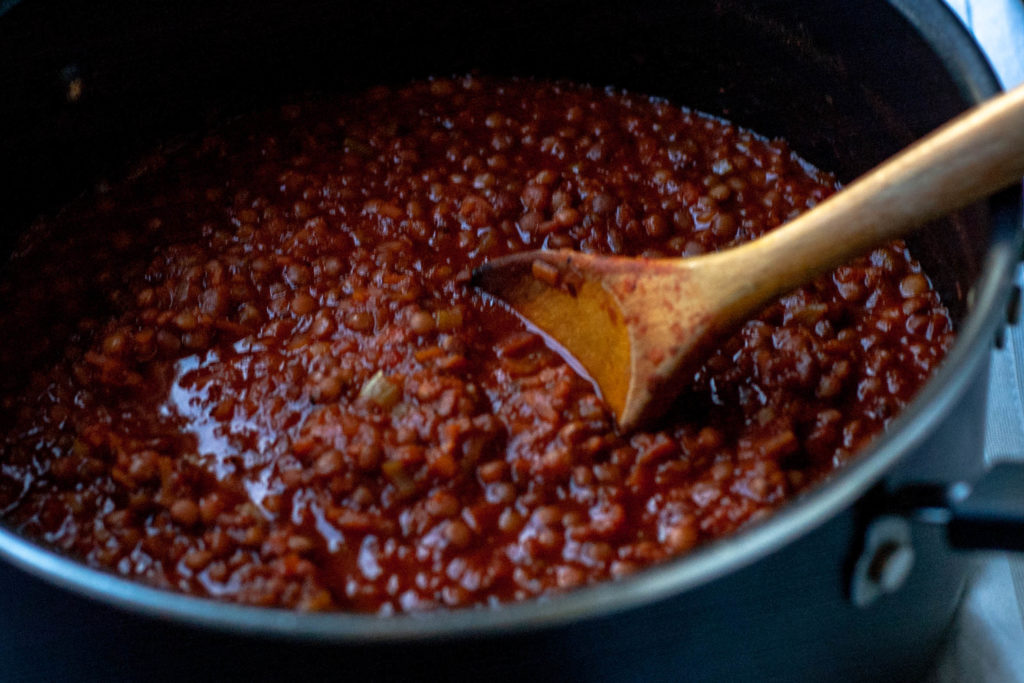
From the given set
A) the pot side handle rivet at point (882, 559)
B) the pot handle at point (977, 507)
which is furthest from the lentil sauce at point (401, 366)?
the pot handle at point (977, 507)

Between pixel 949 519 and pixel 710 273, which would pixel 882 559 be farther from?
pixel 710 273

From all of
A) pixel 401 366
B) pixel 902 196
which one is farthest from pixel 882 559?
pixel 401 366

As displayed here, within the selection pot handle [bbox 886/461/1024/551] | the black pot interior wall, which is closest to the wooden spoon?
pot handle [bbox 886/461/1024/551]

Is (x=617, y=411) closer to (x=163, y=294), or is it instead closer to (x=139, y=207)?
(x=163, y=294)

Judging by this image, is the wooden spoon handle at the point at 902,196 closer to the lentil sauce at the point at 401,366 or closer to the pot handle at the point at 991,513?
the lentil sauce at the point at 401,366

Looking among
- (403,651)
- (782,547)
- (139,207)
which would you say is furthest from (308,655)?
(139,207)
